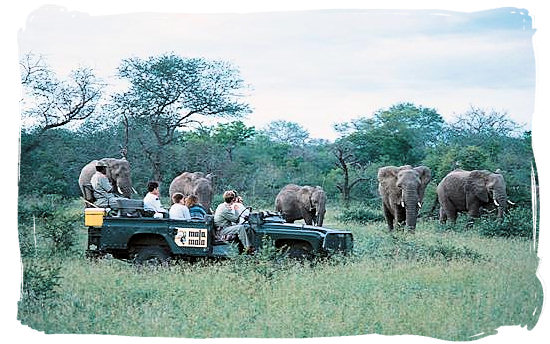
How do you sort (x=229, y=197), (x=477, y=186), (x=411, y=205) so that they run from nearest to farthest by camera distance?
(x=229, y=197) → (x=477, y=186) → (x=411, y=205)

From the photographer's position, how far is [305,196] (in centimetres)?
1320

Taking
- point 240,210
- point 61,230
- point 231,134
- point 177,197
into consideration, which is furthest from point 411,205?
point 61,230

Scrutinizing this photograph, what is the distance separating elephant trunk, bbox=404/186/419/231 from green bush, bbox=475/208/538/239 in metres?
1.30

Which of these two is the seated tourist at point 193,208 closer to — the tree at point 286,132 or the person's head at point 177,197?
the person's head at point 177,197

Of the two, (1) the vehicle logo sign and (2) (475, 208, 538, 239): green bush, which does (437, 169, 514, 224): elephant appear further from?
(1) the vehicle logo sign

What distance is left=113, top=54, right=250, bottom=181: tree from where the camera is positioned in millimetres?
9797

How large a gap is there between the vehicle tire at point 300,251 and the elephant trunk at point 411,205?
3.86m

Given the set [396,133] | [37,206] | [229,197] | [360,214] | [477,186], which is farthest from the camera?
[477,186]

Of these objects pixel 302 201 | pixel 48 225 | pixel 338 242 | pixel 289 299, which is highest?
pixel 302 201

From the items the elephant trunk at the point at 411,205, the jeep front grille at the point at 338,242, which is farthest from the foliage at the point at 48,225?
the elephant trunk at the point at 411,205

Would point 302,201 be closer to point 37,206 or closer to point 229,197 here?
point 229,197

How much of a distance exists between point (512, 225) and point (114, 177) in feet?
Result: 14.2

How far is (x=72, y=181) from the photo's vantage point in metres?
10.2

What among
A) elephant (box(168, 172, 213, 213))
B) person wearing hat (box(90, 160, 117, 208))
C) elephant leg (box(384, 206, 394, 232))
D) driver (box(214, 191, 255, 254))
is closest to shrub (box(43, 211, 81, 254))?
person wearing hat (box(90, 160, 117, 208))
